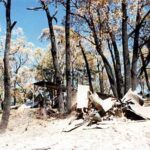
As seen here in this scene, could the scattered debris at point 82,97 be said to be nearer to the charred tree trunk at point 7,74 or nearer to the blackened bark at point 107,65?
the charred tree trunk at point 7,74

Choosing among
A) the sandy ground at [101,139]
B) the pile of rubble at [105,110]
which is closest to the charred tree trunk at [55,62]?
the pile of rubble at [105,110]

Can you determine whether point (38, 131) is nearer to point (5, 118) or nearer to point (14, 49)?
point (5, 118)

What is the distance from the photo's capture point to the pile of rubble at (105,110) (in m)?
13.7

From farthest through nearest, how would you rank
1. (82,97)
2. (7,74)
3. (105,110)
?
(7,74)
(82,97)
(105,110)

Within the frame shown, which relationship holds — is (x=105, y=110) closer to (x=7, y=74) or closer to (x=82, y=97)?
(x=82, y=97)

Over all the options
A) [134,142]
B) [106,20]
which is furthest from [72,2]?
[134,142]

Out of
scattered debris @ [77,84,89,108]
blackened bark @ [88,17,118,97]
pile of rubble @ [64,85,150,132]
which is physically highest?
blackened bark @ [88,17,118,97]

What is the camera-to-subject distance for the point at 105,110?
14258 millimetres

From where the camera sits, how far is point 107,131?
38.9 ft

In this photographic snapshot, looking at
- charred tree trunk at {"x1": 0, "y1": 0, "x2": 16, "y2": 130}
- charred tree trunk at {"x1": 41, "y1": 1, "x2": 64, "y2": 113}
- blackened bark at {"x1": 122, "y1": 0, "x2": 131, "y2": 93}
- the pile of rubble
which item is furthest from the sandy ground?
charred tree trunk at {"x1": 41, "y1": 1, "x2": 64, "y2": 113}

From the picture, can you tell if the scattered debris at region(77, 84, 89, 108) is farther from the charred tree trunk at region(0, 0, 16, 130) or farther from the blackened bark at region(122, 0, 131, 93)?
the blackened bark at region(122, 0, 131, 93)

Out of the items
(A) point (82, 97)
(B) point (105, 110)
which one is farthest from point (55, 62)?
(B) point (105, 110)

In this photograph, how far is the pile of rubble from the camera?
13.7 metres

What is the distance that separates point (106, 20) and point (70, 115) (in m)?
9.19
